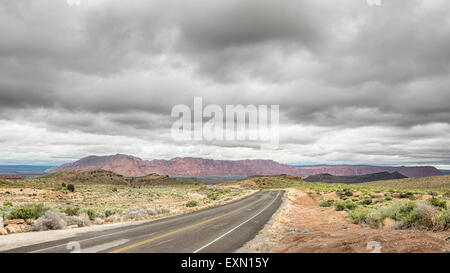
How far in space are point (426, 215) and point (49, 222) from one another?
22.6 metres

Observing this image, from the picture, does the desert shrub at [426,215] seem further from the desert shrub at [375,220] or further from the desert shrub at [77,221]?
the desert shrub at [77,221]

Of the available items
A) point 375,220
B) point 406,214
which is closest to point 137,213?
point 375,220

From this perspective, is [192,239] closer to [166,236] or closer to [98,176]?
[166,236]

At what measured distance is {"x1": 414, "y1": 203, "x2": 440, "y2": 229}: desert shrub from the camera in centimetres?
1227

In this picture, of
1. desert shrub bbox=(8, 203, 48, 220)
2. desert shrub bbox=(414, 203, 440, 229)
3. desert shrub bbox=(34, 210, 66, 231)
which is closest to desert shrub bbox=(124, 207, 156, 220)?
desert shrub bbox=(34, 210, 66, 231)

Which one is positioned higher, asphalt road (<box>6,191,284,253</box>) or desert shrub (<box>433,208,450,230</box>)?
desert shrub (<box>433,208,450,230</box>)

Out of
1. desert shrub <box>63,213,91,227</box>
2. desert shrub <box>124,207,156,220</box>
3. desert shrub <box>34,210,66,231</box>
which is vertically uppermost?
desert shrub <box>34,210,66,231</box>

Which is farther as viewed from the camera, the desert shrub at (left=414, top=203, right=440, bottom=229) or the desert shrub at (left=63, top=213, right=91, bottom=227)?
the desert shrub at (left=63, top=213, right=91, bottom=227)

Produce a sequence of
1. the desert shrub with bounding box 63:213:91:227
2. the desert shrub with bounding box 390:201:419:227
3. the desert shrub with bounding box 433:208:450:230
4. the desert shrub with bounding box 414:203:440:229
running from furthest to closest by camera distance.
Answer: the desert shrub with bounding box 63:213:91:227 < the desert shrub with bounding box 390:201:419:227 < the desert shrub with bounding box 414:203:440:229 < the desert shrub with bounding box 433:208:450:230

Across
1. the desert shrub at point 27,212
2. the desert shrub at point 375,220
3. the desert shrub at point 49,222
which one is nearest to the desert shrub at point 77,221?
the desert shrub at point 49,222

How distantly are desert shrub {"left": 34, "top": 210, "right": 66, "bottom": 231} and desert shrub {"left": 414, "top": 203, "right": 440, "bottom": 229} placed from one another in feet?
71.9

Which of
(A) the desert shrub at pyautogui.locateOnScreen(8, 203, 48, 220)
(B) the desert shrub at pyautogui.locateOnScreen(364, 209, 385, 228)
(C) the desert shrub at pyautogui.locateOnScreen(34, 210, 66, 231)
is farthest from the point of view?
(A) the desert shrub at pyautogui.locateOnScreen(8, 203, 48, 220)

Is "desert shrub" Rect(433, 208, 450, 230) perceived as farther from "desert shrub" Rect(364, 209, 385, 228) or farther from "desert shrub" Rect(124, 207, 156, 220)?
"desert shrub" Rect(124, 207, 156, 220)

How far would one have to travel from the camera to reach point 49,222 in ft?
56.6
